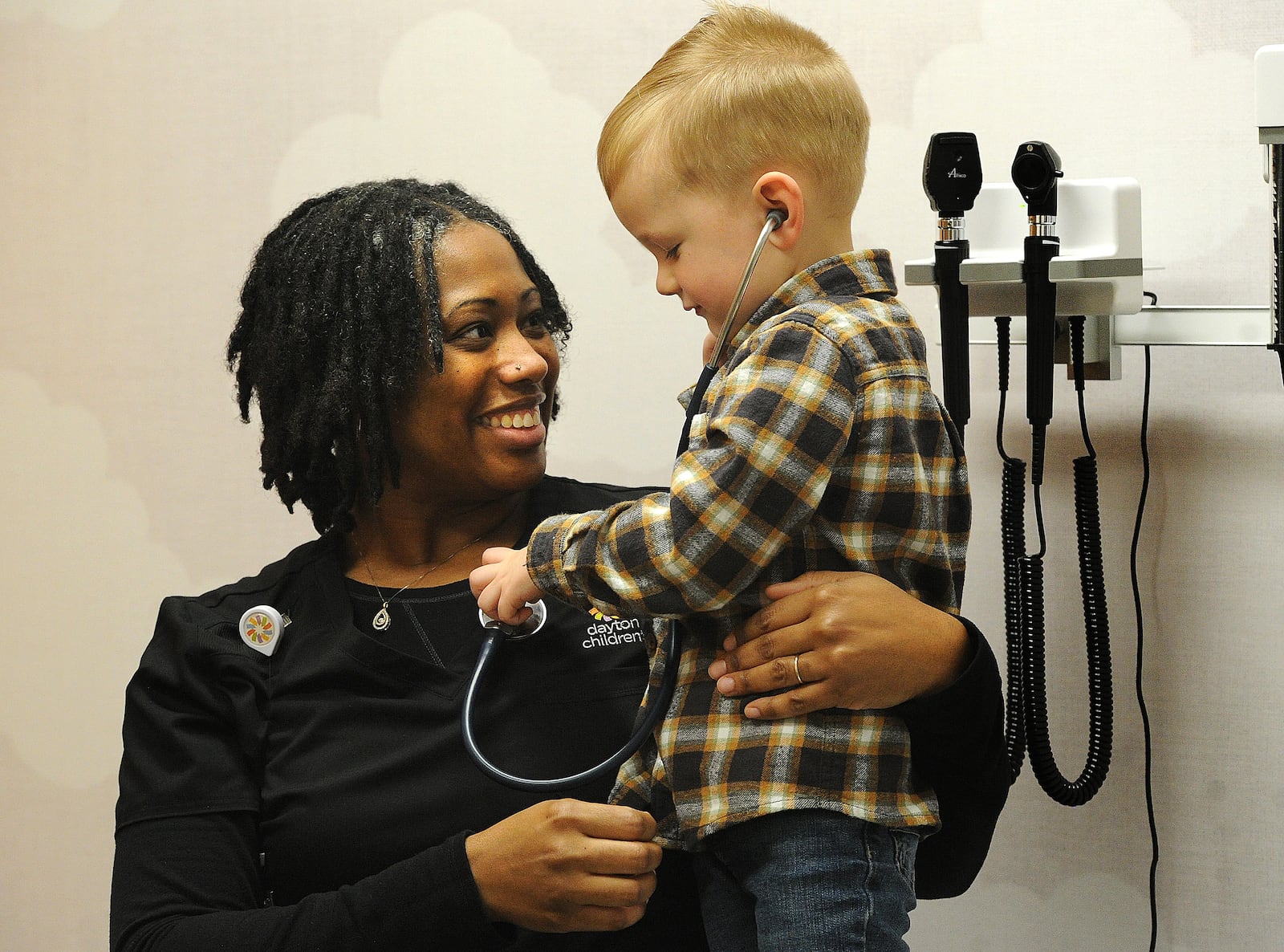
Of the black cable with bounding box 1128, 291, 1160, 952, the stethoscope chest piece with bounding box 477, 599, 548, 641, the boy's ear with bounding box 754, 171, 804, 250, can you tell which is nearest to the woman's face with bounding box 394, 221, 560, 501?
the stethoscope chest piece with bounding box 477, 599, 548, 641

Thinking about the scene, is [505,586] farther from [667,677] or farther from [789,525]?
[789,525]

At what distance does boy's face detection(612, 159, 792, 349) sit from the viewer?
1100 mm

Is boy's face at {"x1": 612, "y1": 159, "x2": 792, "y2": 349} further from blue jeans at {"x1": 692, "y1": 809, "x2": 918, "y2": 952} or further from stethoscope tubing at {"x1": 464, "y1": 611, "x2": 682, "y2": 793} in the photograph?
blue jeans at {"x1": 692, "y1": 809, "x2": 918, "y2": 952}

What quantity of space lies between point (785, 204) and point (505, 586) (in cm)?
40

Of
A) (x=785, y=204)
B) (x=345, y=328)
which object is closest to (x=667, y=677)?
(x=785, y=204)

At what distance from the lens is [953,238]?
1.38m

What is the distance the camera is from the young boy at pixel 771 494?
0.99 metres

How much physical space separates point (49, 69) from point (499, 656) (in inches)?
52.5

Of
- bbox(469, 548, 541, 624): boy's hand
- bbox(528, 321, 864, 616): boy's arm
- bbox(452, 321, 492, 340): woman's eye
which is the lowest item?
bbox(469, 548, 541, 624): boy's hand

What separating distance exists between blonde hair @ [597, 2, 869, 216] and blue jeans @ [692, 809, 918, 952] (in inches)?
20.6

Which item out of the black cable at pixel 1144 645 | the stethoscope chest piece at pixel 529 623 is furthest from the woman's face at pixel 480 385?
the black cable at pixel 1144 645

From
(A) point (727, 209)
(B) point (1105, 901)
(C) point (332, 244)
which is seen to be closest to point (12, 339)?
(C) point (332, 244)

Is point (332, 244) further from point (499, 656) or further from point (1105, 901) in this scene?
point (1105, 901)

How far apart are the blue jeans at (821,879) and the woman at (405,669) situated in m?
0.09
